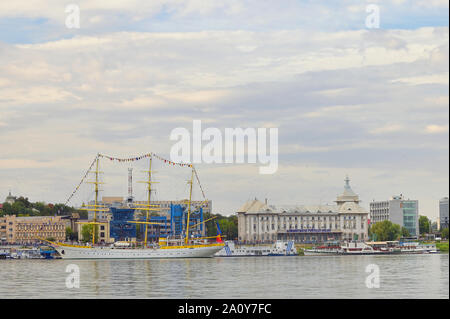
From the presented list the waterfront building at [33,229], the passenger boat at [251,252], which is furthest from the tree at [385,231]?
the waterfront building at [33,229]

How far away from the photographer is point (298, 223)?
196 meters

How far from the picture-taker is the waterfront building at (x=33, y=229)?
192 metres

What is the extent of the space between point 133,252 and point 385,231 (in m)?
→ 77.3

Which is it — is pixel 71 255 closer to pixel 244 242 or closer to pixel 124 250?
pixel 124 250

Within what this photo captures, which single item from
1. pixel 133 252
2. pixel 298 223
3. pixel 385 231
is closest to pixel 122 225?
pixel 133 252

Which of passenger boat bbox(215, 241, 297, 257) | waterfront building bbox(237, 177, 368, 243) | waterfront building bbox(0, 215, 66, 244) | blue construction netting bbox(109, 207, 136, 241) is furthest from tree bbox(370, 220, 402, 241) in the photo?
waterfront building bbox(0, 215, 66, 244)

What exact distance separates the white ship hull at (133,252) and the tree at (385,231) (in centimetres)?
6592

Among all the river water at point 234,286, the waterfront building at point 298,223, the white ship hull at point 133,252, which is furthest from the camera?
the waterfront building at point 298,223

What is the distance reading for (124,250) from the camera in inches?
5012

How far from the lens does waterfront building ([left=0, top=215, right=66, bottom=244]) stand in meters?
192

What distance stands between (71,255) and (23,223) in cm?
7148

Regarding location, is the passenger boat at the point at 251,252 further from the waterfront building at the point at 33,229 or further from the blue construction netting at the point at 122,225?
the waterfront building at the point at 33,229

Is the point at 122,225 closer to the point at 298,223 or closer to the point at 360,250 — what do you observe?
the point at 360,250
